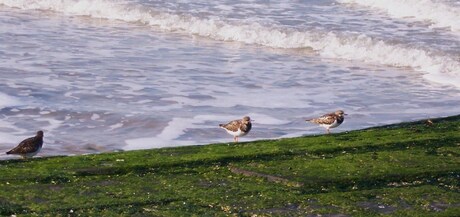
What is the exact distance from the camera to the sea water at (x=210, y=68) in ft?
56.4

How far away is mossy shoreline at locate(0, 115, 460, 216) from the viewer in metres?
9.05

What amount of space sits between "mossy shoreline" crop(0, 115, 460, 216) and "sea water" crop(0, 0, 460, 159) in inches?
150

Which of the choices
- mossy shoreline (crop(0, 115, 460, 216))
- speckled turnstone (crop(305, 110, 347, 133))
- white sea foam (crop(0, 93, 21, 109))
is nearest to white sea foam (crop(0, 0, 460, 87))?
speckled turnstone (crop(305, 110, 347, 133))

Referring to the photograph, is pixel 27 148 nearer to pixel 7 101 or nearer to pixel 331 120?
pixel 331 120

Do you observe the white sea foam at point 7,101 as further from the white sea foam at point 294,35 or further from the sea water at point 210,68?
the white sea foam at point 294,35

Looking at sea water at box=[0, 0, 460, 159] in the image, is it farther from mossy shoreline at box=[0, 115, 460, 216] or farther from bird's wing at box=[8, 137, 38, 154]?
mossy shoreline at box=[0, 115, 460, 216]

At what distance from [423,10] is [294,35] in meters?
6.89

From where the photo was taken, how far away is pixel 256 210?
8.95m

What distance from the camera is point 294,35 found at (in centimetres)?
2928

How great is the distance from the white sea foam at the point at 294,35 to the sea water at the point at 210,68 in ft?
0.16

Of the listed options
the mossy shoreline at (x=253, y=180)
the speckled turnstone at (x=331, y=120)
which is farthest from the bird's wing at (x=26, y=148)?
the speckled turnstone at (x=331, y=120)

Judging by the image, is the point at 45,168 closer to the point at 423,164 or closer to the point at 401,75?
the point at 423,164

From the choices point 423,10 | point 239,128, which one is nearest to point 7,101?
point 239,128

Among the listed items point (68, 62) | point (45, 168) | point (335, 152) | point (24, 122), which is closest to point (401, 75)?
point (68, 62)
